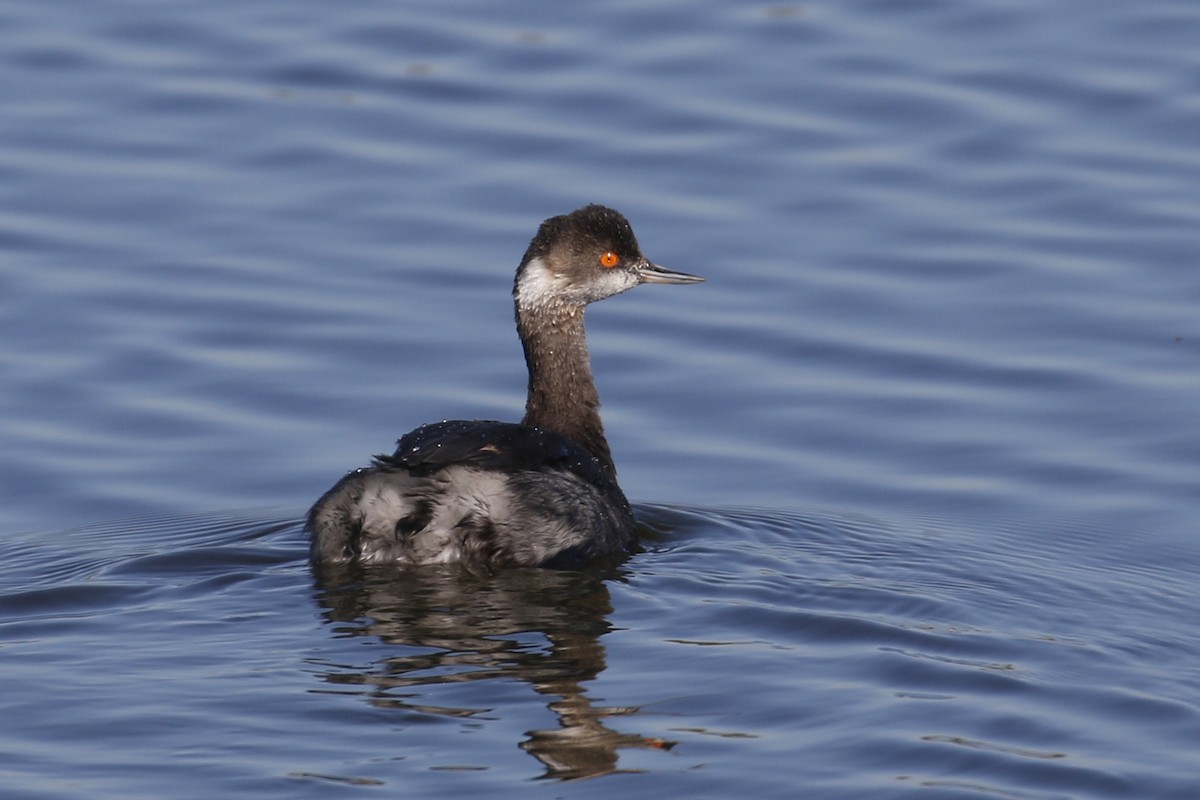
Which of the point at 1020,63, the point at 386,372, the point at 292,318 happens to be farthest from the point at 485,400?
the point at 1020,63

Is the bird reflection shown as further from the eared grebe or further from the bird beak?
the bird beak

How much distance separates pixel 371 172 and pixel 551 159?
45.6 inches

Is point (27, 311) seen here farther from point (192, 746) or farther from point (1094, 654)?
point (1094, 654)

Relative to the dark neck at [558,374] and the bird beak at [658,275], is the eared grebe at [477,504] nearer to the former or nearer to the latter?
the dark neck at [558,374]

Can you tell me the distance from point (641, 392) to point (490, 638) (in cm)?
372

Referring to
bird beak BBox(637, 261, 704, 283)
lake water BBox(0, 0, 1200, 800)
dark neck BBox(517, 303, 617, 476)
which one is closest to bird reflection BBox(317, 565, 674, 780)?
lake water BBox(0, 0, 1200, 800)

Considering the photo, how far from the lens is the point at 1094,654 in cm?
848

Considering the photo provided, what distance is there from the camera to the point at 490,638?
8602mm

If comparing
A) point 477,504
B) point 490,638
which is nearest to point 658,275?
point 477,504

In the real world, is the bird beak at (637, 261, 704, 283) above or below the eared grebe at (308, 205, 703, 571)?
above

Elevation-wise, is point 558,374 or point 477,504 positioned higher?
point 558,374

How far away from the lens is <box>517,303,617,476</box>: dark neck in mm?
10859

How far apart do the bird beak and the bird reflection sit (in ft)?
7.12

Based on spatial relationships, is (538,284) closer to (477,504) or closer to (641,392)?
(641,392)
